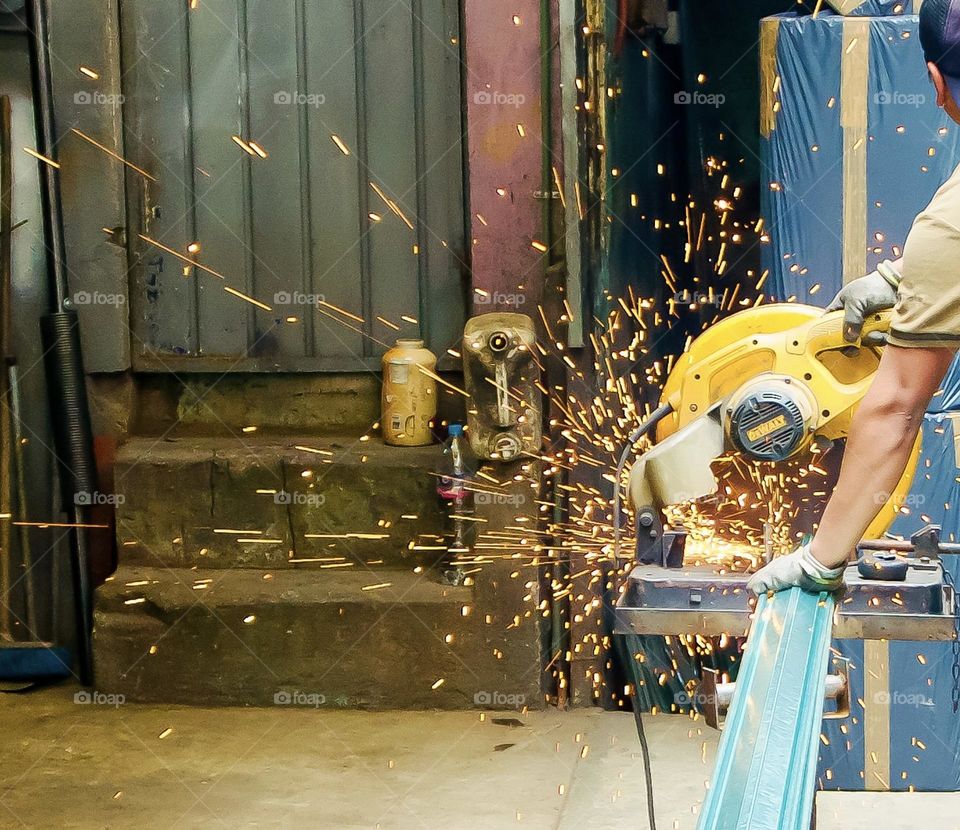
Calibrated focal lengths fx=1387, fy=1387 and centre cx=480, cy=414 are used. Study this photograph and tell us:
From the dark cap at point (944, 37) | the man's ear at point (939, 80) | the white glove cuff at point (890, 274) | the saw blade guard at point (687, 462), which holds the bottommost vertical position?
the saw blade guard at point (687, 462)

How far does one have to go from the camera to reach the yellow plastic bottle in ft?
17.3

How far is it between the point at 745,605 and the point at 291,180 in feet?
10.1

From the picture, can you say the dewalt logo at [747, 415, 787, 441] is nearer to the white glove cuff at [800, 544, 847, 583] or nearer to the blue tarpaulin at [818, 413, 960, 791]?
the white glove cuff at [800, 544, 847, 583]

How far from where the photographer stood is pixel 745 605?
3000 millimetres

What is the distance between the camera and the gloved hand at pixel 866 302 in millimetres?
2924

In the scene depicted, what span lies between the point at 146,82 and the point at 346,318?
1197 millimetres

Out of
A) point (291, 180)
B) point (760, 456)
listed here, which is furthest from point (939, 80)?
point (291, 180)

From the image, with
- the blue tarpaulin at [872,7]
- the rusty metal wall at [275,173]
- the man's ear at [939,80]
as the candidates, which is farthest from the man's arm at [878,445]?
the rusty metal wall at [275,173]

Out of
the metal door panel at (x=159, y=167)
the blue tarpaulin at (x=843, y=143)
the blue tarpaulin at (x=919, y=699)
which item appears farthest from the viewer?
the metal door panel at (x=159, y=167)

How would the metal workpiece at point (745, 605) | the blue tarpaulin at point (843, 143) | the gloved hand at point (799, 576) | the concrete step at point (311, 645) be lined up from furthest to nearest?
the concrete step at point (311, 645), the blue tarpaulin at point (843, 143), the metal workpiece at point (745, 605), the gloved hand at point (799, 576)

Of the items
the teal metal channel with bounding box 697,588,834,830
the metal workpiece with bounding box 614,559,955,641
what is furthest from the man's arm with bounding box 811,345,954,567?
the metal workpiece with bounding box 614,559,955,641

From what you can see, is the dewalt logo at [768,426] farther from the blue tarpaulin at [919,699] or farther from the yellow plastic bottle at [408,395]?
the yellow plastic bottle at [408,395]

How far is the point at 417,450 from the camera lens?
529 centimetres

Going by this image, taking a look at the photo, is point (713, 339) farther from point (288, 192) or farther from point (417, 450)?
point (288, 192)
